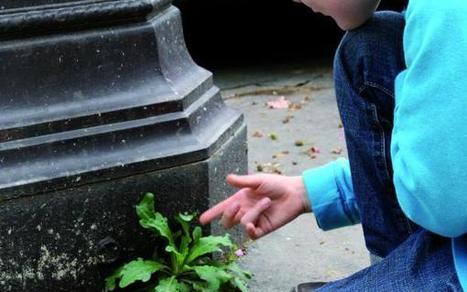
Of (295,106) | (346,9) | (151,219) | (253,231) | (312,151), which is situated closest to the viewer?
(346,9)

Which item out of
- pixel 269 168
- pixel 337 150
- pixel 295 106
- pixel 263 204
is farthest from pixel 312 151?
pixel 263 204

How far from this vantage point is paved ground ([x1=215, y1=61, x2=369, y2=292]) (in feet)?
7.63

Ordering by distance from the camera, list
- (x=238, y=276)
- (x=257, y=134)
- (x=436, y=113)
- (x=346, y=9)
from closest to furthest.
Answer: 1. (x=436, y=113)
2. (x=346, y=9)
3. (x=238, y=276)
4. (x=257, y=134)

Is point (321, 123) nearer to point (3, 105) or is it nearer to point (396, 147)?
point (3, 105)

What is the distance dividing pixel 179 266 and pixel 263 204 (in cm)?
34

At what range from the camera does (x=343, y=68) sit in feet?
5.33

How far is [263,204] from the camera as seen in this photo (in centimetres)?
175

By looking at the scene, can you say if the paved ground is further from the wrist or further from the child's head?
the child's head

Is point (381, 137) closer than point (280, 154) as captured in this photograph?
Yes

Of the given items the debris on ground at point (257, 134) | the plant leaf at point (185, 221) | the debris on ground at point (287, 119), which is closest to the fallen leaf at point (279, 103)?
the debris on ground at point (287, 119)

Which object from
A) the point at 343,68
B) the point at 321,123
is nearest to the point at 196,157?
the point at 343,68

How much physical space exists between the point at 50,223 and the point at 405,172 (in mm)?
981

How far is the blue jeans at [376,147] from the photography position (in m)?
1.47

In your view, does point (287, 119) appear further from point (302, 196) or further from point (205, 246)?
point (302, 196)
